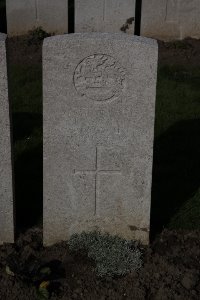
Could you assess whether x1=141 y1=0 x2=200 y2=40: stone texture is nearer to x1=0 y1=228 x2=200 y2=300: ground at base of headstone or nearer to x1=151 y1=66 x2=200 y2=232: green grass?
x1=151 y1=66 x2=200 y2=232: green grass

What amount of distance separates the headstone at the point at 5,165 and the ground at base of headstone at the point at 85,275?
6.0 inches

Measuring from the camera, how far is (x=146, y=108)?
15.6 feet

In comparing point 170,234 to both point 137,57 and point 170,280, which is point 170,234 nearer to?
point 170,280

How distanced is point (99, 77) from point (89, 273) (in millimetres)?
1529

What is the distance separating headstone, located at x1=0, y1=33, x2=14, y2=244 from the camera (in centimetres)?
465

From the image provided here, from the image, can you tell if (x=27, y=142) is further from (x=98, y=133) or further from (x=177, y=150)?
(x=98, y=133)

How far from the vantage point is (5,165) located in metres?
4.95

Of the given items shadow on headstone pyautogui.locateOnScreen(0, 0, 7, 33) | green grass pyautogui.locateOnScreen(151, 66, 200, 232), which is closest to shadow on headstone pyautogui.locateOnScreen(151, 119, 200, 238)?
green grass pyautogui.locateOnScreen(151, 66, 200, 232)

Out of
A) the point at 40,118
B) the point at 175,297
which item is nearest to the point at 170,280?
the point at 175,297

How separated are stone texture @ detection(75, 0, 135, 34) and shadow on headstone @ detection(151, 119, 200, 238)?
3288 millimetres

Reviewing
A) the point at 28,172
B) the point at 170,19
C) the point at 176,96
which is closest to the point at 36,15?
the point at 170,19

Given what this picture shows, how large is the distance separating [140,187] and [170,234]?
62 cm

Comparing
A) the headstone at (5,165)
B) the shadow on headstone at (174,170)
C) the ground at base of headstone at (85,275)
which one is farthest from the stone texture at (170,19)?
the headstone at (5,165)

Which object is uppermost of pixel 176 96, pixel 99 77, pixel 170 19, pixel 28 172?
pixel 99 77
